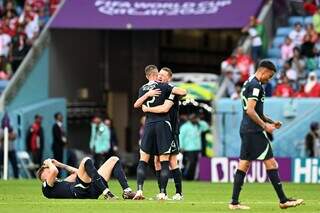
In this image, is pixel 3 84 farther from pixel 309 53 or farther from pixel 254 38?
pixel 309 53

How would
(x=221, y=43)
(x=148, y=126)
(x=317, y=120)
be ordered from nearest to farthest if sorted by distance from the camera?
(x=148, y=126)
(x=317, y=120)
(x=221, y=43)

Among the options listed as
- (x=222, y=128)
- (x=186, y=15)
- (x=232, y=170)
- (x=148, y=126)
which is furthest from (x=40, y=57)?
(x=148, y=126)

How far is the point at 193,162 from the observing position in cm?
3409

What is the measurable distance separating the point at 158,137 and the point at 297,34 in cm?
1698

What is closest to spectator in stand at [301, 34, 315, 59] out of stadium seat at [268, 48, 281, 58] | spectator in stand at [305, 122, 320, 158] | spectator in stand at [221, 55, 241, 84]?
stadium seat at [268, 48, 281, 58]

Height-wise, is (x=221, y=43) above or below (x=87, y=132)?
above

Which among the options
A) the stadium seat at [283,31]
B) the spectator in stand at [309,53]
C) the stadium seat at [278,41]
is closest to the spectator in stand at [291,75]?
the spectator in stand at [309,53]

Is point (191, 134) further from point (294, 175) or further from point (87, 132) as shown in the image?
point (87, 132)

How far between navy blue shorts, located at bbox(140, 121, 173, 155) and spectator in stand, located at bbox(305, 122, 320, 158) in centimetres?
1282

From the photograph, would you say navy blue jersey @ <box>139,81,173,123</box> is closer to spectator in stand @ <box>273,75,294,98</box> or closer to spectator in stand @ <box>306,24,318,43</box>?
spectator in stand @ <box>273,75,294,98</box>

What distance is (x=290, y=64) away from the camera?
3525cm

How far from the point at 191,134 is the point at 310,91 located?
3.60 m

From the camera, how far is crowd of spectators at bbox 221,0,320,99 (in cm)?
3441

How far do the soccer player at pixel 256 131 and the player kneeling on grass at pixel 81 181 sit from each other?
2518mm
